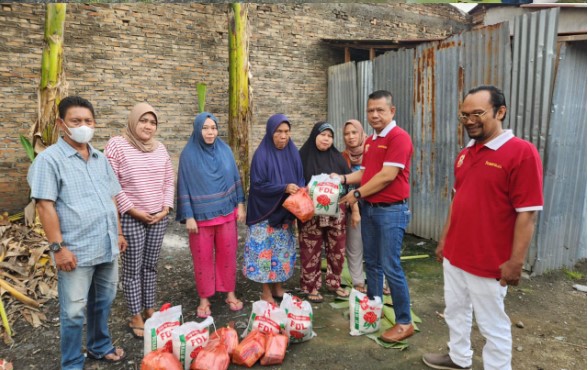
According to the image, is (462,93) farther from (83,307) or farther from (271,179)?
(83,307)

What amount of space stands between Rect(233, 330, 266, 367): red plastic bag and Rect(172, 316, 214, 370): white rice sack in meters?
0.27

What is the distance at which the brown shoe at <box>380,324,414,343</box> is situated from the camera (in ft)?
10.4

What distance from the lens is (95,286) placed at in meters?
2.83

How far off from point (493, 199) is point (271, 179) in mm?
1960

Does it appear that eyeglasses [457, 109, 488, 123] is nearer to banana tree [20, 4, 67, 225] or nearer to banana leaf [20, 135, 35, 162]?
banana tree [20, 4, 67, 225]

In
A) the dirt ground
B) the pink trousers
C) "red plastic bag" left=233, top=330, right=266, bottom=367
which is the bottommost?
the dirt ground

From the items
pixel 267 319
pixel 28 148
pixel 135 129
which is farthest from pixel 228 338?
pixel 28 148

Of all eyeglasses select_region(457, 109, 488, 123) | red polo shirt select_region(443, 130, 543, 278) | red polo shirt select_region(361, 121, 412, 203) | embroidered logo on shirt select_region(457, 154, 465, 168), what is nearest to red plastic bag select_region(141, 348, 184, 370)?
red polo shirt select_region(361, 121, 412, 203)

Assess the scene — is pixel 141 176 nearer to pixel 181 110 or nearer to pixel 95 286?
pixel 95 286

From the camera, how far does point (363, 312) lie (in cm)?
329

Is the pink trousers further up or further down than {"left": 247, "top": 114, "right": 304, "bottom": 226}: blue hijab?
further down

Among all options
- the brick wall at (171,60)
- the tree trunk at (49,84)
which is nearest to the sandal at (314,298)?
the tree trunk at (49,84)

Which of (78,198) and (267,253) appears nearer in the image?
(78,198)

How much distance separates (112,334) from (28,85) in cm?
512
